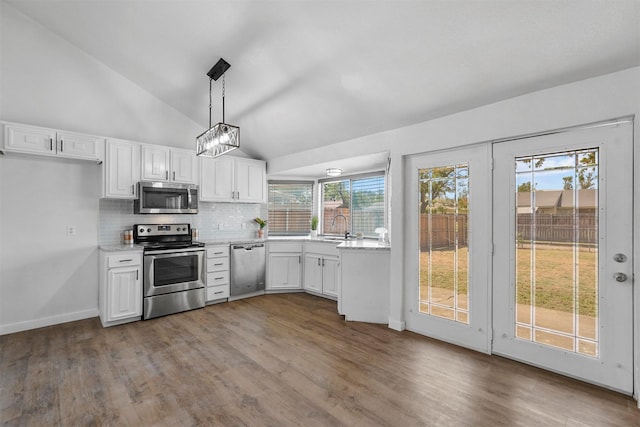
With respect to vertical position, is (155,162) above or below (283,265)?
above

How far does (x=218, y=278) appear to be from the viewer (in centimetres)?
440

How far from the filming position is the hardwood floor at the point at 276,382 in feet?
6.26

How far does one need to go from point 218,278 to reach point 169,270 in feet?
2.36

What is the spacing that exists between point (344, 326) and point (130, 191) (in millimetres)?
3251

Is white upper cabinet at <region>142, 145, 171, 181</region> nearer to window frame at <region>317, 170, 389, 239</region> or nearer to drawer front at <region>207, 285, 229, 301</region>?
drawer front at <region>207, 285, 229, 301</region>

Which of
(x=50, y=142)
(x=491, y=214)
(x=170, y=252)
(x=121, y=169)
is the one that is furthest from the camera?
(x=170, y=252)

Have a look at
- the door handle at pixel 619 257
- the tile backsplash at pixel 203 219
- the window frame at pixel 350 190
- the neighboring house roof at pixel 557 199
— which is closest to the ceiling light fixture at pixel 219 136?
the tile backsplash at pixel 203 219

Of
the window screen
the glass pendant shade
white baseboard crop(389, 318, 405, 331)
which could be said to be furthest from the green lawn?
the window screen

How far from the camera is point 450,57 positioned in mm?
2420

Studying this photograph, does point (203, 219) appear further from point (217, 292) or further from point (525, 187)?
point (525, 187)

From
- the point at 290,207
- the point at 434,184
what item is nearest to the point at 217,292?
the point at 290,207

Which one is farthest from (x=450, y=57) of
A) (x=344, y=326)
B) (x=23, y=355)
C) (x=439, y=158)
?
(x=23, y=355)

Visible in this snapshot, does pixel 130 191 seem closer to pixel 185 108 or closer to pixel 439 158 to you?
pixel 185 108

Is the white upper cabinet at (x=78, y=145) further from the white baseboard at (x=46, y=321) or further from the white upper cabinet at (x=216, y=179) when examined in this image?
the white baseboard at (x=46, y=321)
